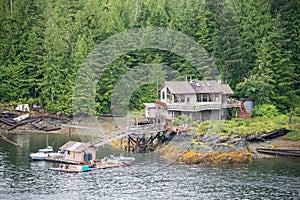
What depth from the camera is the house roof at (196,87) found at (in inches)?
2826

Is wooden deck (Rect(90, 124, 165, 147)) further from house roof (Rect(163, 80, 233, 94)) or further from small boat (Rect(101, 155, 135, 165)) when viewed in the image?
house roof (Rect(163, 80, 233, 94))

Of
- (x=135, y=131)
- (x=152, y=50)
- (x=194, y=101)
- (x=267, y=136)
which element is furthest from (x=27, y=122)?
(x=267, y=136)

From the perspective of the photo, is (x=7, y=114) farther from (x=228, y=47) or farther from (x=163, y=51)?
(x=228, y=47)

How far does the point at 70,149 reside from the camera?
62.1m

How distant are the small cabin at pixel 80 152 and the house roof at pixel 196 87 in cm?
1282

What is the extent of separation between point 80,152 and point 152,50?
2797 cm

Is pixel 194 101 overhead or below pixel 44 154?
overhead

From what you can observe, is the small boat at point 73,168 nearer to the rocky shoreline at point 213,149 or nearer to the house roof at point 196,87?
the rocky shoreline at point 213,149

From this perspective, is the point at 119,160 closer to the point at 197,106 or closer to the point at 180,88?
the point at 197,106

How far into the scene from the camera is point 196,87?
239 feet

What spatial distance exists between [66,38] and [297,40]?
29.9m

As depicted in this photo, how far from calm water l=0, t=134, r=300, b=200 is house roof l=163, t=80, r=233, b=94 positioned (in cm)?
1015

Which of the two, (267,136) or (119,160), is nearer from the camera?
(119,160)

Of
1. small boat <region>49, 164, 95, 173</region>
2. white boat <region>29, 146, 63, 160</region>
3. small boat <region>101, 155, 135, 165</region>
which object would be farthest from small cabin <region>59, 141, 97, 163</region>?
small boat <region>49, 164, 95, 173</region>
